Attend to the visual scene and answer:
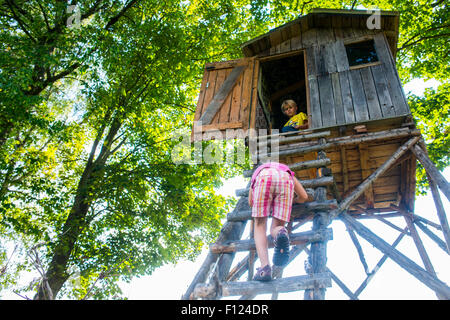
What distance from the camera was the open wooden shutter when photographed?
21.3 feet

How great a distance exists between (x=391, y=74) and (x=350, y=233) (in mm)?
3725

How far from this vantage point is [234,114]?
6605 mm

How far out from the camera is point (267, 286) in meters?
2.75

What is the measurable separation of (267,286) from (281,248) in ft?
1.33

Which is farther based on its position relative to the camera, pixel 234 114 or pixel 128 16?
pixel 128 16

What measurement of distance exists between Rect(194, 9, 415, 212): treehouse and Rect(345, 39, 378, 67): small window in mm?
22

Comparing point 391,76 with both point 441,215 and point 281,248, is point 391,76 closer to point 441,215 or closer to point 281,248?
point 441,215

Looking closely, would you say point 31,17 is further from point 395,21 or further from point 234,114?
point 395,21

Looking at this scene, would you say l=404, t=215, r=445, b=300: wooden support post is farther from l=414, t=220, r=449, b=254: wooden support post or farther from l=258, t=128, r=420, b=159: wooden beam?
l=258, t=128, r=420, b=159: wooden beam

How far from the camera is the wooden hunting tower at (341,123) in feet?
16.1

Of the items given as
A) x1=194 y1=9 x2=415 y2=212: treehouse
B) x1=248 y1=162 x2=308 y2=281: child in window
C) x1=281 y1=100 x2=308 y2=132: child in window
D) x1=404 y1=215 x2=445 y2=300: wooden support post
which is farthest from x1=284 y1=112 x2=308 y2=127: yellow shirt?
x1=404 y1=215 x2=445 y2=300: wooden support post

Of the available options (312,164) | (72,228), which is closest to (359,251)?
(312,164)

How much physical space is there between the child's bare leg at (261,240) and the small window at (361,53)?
220 inches
